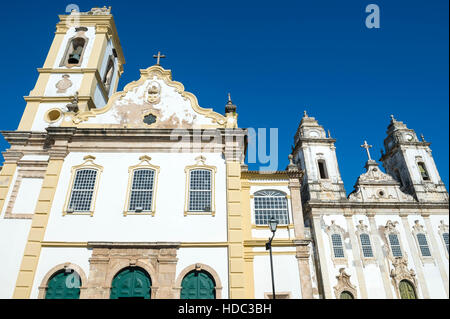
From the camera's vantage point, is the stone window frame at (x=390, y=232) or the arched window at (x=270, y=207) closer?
the arched window at (x=270, y=207)

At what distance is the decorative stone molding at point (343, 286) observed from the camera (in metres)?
21.2

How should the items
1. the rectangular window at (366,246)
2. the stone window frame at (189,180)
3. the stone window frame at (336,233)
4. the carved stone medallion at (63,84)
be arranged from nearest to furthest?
1. the stone window frame at (189,180)
2. the carved stone medallion at (63,84)
3. the stone window frame at (336,233)
4. the rectangular window at (366,246)

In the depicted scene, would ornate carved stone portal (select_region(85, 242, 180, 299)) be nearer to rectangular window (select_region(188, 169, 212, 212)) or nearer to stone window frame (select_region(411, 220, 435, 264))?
rectangular window (select_region(188, 169, 212, 212))

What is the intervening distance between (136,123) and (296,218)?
30.0ft

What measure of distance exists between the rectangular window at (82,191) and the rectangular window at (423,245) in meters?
23.3

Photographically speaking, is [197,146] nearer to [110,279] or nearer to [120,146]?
[120,146]

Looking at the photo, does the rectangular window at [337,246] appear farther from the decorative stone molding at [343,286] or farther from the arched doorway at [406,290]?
the arched doorway at [406,290]

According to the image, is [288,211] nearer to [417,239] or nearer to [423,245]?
[417,239]

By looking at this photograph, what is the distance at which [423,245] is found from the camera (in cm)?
2361

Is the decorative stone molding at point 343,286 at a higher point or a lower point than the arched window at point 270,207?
lower

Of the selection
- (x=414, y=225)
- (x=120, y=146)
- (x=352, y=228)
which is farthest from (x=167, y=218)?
(x=414, y=225)

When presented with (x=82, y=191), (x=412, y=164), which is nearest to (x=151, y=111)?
(x=82, y=191)

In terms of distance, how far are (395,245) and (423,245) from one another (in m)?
2.31

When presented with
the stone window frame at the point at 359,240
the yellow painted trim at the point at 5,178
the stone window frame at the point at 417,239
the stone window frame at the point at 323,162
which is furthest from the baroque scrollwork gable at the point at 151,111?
the stone window frame at the point at 417,239
